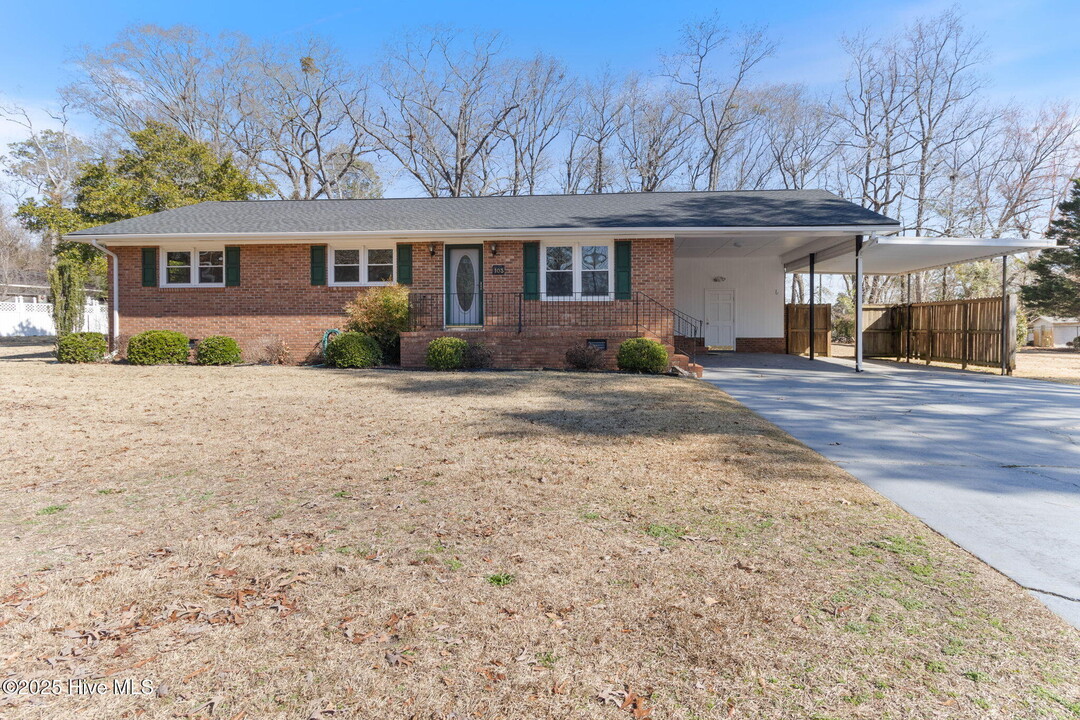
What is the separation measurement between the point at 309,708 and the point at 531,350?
35.1ft

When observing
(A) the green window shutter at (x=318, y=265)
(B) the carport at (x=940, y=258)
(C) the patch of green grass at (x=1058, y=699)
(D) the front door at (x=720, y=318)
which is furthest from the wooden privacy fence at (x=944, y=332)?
(A) the green window shutter at (x=318, y=265)

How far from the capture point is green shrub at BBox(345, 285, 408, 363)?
13.1m

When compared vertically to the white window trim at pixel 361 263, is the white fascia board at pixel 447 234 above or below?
above

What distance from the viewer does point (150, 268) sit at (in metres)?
14.4

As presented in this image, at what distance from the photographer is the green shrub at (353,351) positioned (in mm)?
12281

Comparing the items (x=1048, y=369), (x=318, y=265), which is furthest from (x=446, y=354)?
(x=1048, y=369)

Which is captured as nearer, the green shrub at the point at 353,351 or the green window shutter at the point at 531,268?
the green shrub at the point at 353,351

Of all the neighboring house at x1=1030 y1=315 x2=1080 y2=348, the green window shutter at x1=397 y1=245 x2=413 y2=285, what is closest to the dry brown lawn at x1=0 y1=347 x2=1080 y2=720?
the green window shutter at x1=397 y1=245 x2=413 y2=285

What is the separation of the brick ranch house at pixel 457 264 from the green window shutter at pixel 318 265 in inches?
0.9

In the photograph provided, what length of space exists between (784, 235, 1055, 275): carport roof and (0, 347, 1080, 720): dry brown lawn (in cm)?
942

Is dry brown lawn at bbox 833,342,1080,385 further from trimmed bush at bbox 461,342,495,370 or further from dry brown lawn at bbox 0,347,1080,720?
trimmed bush at bbox 461,342,495,370

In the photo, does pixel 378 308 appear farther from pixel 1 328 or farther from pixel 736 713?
pixel 1 328

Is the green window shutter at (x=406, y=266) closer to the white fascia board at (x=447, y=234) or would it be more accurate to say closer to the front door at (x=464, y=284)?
the white fascia board at (x=447, y=234)

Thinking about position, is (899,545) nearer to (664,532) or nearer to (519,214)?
(664,532)
